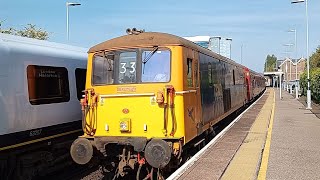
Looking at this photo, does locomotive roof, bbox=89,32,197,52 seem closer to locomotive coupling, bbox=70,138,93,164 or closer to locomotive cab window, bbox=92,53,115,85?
locomotive cab window, bbox=92,53,115,85

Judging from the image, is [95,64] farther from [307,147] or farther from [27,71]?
[307,147]

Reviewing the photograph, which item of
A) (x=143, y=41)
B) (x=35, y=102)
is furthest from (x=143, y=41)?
(x=35, y=102)

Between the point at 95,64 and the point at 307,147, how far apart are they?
18.9 feet

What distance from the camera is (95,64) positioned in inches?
335

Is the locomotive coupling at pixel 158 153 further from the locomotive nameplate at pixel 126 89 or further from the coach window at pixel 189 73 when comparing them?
the coach window at pixel 189 73

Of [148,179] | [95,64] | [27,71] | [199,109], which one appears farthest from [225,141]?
[27,71]

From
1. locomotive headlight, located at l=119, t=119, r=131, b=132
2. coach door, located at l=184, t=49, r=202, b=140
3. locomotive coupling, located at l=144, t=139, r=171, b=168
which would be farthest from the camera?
coach door, located at l=184, t=49, r=202, b=140

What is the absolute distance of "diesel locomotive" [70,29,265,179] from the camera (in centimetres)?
752

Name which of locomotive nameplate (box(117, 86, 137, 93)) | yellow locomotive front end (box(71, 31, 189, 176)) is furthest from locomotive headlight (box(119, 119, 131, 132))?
locomotive nameplate (box(117, 86, 137, 93))

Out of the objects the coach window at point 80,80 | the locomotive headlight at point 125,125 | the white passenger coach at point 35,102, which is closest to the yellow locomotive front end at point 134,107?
the locomotive headlight at point 125,125

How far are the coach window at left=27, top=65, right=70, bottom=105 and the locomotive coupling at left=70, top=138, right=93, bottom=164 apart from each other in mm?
1355

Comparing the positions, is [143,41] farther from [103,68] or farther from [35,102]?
[35,102]

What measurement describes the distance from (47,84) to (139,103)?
249cm

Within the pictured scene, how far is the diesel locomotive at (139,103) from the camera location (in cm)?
752
